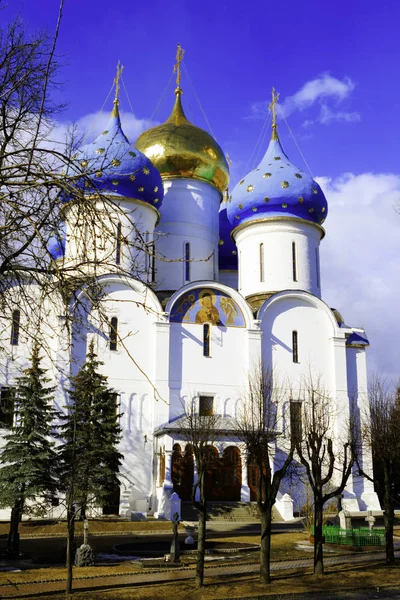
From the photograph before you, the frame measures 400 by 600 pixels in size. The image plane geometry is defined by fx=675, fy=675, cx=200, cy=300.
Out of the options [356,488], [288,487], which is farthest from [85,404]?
[356,488]

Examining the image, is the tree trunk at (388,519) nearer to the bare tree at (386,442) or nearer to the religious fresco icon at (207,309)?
the bare tree at (386,442)

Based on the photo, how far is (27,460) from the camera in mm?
15977

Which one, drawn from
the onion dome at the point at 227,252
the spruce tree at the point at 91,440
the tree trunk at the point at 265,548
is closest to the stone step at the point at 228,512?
the spruce tree at the point at 91,440

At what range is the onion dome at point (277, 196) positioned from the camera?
26.0 m

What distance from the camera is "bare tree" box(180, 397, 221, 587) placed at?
11.0 meters

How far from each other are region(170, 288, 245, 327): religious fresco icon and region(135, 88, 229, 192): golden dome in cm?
639

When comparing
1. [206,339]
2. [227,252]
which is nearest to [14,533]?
[206,339]

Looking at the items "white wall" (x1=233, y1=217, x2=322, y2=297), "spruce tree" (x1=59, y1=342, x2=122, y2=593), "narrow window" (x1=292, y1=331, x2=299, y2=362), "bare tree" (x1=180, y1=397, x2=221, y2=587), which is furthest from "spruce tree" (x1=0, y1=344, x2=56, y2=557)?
"white wall" (x1=233, y1=217, x2=322, y2=297)

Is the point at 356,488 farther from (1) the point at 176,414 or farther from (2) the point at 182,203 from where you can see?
(2) the point at 182,203

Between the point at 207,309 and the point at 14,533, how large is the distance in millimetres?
11352

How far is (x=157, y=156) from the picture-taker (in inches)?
1095

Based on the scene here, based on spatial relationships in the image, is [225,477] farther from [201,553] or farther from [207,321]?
[201,553]

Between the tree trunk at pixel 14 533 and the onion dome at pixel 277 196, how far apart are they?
1495cm

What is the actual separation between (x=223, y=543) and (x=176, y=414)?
270 inches
